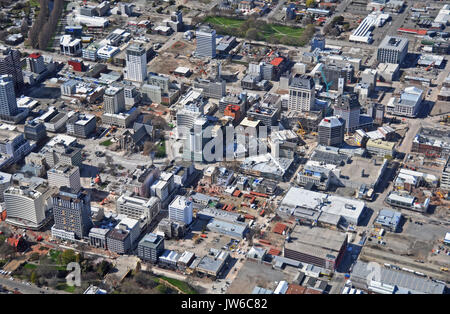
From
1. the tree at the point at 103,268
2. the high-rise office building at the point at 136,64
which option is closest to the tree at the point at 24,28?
the high-rise office building at the point at 136,64

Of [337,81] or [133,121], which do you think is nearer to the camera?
[133,121]

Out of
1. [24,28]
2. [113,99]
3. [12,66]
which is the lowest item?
[113,99]

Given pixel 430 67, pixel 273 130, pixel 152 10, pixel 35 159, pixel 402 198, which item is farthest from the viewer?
pixel 152 10

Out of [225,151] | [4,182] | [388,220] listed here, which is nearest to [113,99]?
[225,151]

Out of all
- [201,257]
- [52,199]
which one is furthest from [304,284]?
[52,199]

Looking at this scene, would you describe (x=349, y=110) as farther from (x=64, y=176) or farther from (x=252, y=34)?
(x=64, y=176)

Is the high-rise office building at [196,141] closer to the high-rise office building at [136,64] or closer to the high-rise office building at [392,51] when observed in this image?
the high-rise office building at [136,64]

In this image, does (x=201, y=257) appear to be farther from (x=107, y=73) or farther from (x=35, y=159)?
(x=107, y=73)

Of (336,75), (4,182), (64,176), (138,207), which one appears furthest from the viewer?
(336,75)

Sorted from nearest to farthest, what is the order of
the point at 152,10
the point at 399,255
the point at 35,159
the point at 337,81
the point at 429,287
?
the point at 429,287, the point at 399,255, the point at 35,159, the point at 337,81, the point at 152,10
